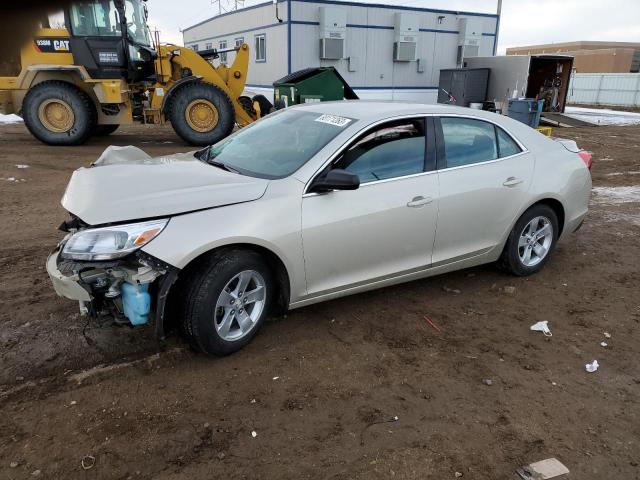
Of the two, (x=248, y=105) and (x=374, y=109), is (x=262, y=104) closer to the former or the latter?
(x=248, y=105)

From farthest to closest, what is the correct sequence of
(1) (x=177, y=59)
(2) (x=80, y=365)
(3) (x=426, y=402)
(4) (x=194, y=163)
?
1. (1) (x=177, y=59)
2. (4) (x=194, y=163)
3. (2) (x=80, y=365)
4. (3) (x=426, y=402)

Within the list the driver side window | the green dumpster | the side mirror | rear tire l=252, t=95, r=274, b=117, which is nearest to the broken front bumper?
the side mirror

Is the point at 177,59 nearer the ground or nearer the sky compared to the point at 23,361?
nearer the sky

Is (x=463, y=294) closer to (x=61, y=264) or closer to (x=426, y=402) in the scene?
(x=426, y=402)

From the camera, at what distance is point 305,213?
338 cm

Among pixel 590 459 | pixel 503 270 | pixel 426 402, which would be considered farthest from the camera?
pixel 503 270

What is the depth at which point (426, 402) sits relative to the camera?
2996 millimetres

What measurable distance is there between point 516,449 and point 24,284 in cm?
387

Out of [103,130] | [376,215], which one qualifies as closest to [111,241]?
[376,215]

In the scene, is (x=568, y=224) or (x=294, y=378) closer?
(x=294, y=378)

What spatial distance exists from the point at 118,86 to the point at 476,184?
8.93 m

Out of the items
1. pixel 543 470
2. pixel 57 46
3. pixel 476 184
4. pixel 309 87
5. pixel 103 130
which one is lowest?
pixel 543 470

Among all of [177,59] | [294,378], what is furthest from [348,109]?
[177,59]

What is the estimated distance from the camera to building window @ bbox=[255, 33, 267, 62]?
1975cm
